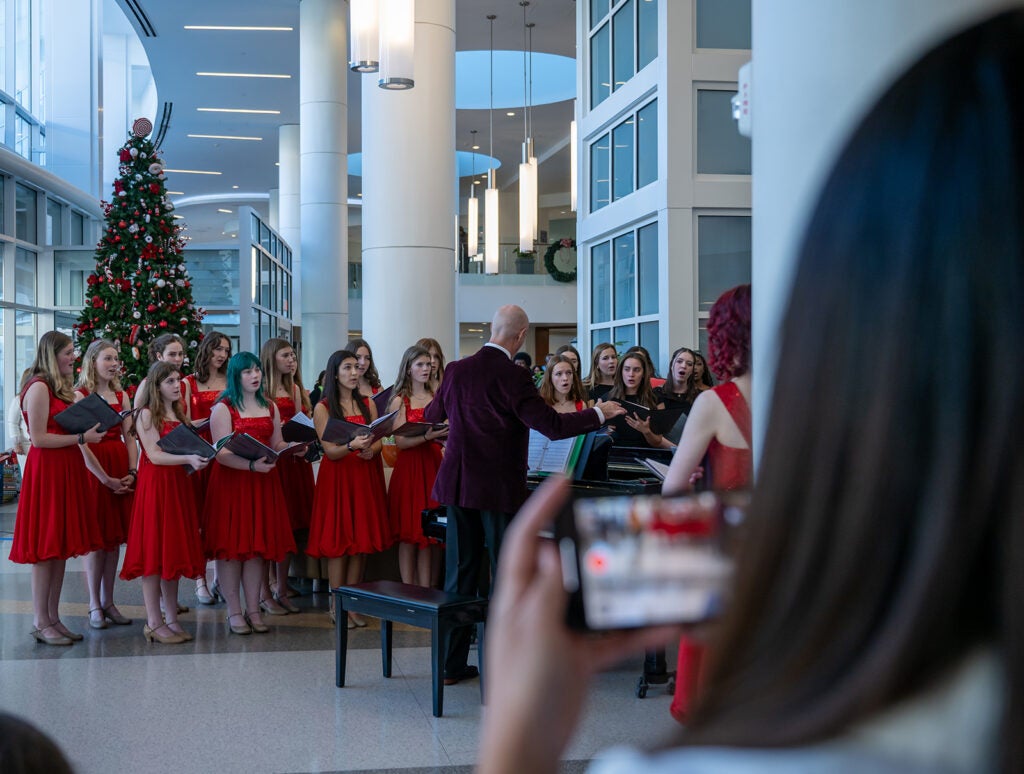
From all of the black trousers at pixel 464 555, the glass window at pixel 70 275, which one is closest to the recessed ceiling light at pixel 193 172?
the glass window at pixel 70 275

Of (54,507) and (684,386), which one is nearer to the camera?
(54,507)

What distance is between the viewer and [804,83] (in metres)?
2.41

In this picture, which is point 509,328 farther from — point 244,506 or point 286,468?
point 286,468

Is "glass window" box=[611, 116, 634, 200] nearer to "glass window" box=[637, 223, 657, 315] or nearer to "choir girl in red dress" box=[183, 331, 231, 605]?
"glass window" box=[637, 223, 657, 315]

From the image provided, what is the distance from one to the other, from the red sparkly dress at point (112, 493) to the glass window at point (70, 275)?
10.7 m

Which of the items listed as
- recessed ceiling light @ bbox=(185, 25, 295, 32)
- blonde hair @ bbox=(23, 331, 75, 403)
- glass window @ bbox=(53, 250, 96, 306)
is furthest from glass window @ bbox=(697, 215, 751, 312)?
recessed ceiling light @ bbox=(185, 25, 295, 32)

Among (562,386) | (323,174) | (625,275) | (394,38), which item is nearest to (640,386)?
(562,386)

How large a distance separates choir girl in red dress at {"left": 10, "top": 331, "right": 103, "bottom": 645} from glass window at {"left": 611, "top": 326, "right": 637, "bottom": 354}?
5.86 m

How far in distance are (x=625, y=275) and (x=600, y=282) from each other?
2.91ft

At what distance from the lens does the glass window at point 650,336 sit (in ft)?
34.2

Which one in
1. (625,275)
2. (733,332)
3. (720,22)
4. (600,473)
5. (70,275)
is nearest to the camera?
(733,332)

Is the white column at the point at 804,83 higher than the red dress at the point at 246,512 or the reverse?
higher

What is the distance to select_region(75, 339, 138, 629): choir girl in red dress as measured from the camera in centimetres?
683

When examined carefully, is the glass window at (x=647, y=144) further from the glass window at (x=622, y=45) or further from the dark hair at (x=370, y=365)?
the dark hair at (x=370, y=365)
